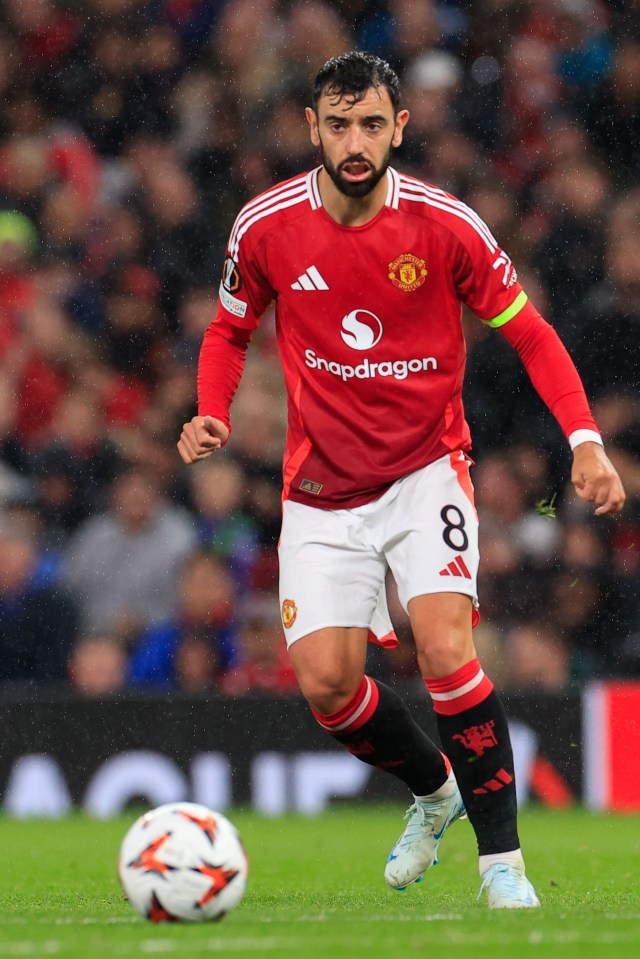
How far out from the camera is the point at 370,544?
5.20m

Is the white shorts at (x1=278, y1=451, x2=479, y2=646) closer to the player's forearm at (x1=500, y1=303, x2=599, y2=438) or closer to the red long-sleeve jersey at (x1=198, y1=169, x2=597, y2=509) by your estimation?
the red long-sleeve jersey at (x1=198, y1=169, x2=597, y2=509)

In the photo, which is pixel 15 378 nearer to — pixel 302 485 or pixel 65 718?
pixel 65 718

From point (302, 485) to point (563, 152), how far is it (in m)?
5.45

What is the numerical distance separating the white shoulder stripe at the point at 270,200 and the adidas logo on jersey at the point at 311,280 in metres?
0.23

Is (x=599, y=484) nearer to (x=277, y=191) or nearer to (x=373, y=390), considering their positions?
(x=373, y=390)

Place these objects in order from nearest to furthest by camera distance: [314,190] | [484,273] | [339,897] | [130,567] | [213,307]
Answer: [484,273]
[314,190]
[339,897]
[130,567]
[213,307]

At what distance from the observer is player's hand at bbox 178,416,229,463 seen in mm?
4941

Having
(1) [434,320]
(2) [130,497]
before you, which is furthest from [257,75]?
(1) [434,320]

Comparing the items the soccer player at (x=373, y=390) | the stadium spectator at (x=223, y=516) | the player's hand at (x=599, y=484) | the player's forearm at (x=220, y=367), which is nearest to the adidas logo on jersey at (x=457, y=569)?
the soccer player at (x=373, y=390)

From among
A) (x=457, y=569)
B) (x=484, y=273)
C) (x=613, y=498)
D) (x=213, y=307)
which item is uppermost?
(x=213, y=307)

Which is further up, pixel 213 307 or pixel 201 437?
pixel 213 307

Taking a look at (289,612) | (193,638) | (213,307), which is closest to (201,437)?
(289,612)

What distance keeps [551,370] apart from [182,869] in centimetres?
189

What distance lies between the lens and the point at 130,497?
29.5 ft
